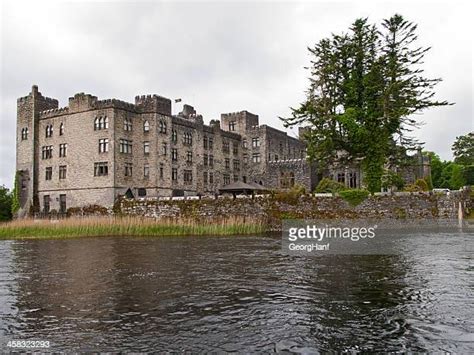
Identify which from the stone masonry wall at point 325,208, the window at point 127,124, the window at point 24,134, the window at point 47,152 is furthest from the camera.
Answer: the window at point 24,134

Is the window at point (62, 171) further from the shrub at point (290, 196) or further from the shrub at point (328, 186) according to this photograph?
the shrub at point (328, 186)

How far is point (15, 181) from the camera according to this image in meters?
52.2

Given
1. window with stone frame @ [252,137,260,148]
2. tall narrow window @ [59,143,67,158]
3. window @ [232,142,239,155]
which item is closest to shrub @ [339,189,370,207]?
window with stone frame @ [252,137,260,148]

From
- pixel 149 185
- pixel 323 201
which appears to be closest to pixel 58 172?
pixel 149 185

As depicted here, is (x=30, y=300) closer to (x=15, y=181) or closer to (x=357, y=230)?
(x=357, y=230)

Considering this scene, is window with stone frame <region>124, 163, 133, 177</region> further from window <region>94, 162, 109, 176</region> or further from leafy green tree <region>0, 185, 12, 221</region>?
leafy green tree <region>0, 185, 12, 221</region>

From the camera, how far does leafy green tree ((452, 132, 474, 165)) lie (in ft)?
254

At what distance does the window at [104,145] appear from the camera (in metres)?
47.6

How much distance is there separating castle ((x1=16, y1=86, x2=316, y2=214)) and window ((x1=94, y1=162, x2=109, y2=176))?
105 millimetres

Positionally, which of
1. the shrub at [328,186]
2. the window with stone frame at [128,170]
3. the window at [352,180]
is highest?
the window with stone frame at [128,170]

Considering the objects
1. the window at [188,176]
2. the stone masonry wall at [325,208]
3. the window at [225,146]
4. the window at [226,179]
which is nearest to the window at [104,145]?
the window at [188,176]

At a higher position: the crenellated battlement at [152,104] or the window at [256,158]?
the crenellated battlement at [152,104]

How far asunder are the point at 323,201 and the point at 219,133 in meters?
27.1

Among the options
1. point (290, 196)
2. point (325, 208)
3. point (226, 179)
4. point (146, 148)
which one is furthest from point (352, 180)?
point (146, 148)
